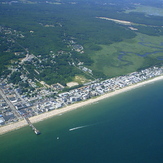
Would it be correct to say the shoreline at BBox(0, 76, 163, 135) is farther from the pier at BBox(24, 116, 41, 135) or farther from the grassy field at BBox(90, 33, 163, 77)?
the grassy field at BBox(90, 33, 163, 77)

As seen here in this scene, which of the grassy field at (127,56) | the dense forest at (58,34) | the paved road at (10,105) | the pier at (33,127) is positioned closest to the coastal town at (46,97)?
the paved road at (10,105)

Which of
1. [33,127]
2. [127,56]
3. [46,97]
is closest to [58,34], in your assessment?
[127,56]

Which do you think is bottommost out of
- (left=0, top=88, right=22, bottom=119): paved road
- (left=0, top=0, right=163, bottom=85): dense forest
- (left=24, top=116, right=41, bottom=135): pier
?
(left=24, top=116, right=41, bottom=135): pier

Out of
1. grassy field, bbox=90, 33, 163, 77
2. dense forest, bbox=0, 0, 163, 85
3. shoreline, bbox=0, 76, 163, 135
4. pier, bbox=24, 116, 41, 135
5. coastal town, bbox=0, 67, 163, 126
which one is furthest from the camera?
grassy field, bbox=90, 33, 163, 77

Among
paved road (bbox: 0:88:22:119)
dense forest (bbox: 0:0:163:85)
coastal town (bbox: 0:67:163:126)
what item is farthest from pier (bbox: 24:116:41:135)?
dense forest (bbox: 0:0:163:85)

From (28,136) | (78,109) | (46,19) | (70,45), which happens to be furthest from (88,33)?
(28,136)

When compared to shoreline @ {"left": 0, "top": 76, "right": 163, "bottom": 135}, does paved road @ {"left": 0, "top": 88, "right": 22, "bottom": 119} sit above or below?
above

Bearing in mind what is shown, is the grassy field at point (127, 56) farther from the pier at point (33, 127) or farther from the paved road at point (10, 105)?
the pier at point (33, 127)
